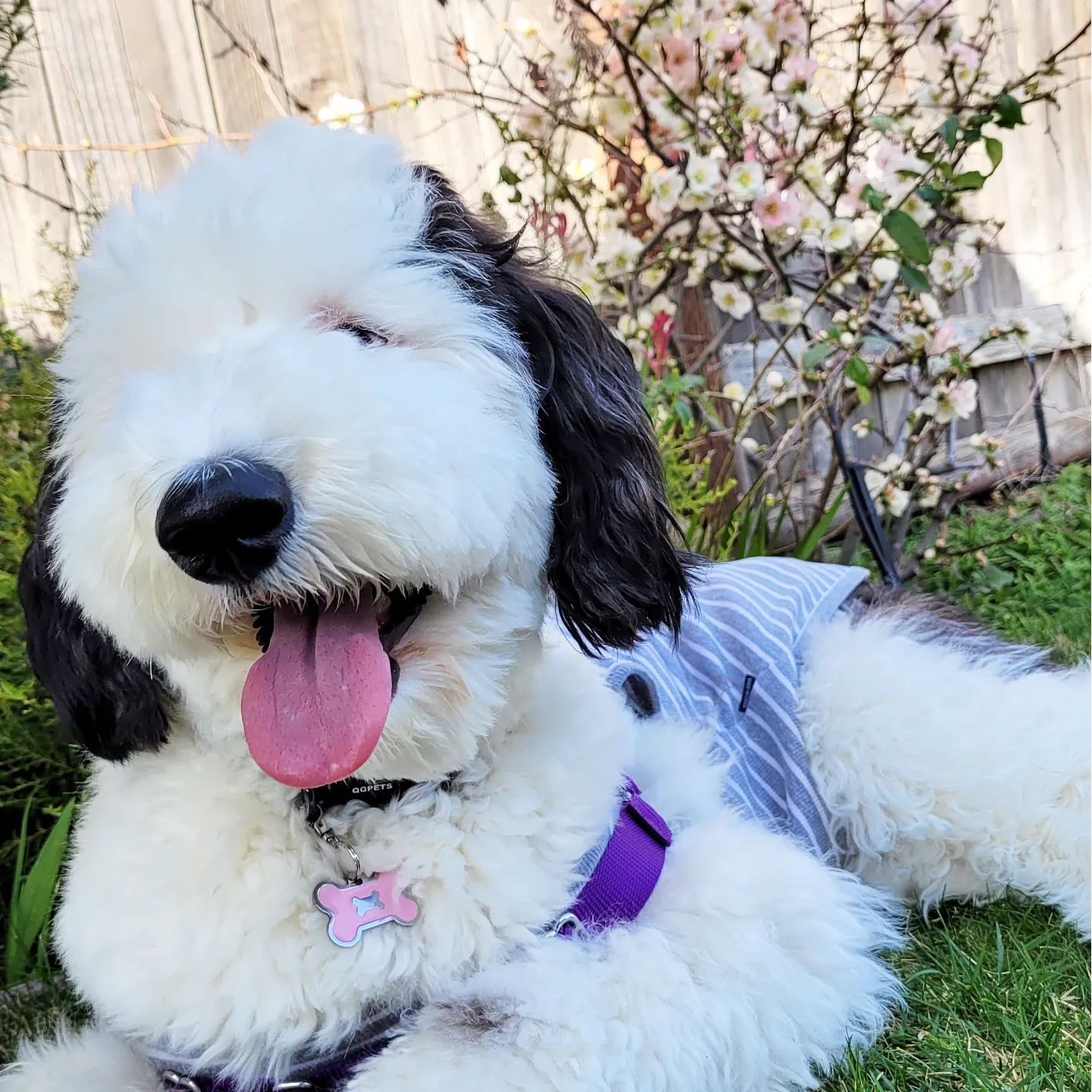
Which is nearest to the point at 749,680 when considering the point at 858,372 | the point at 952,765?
the point at 952,765

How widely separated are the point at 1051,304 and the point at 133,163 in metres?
4.58

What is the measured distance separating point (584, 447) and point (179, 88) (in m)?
2.89

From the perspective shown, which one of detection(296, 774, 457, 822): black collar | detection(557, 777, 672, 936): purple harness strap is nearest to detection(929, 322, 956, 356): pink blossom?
detection(557, 777, 672, 936): purple harness strap

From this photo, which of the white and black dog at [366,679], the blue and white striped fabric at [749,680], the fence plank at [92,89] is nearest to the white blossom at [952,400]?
the blue and white striped fabric at [749,680]

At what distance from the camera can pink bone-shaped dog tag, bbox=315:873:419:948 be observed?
4.12 feet

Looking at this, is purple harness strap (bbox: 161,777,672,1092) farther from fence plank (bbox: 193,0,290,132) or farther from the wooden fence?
fence plank (bbox: 193,0,290,132)

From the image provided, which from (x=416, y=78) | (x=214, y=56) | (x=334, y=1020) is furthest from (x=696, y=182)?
(x=334, y=1020)

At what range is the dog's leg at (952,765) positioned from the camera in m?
1.94

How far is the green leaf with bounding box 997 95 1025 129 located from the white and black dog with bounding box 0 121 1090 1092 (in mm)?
2127

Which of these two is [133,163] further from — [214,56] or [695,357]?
[695,357]

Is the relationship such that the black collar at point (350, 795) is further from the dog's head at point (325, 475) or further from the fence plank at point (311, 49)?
the fence plank at point (311, 49)

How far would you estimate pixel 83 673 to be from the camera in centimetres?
145

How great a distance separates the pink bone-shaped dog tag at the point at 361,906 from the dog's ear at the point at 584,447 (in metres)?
0.44

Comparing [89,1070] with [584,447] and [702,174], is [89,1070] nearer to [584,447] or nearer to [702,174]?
[584,447]
